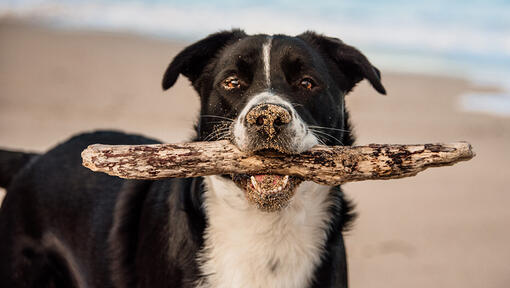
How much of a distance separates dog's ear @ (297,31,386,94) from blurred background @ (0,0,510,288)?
3.51 ft

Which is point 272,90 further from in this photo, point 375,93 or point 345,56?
point 375,93

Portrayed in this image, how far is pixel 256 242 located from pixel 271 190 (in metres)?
0.43

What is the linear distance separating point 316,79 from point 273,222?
2.45 feet

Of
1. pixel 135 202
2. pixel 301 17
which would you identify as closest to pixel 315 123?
pixel 135 202

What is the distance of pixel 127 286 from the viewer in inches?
125

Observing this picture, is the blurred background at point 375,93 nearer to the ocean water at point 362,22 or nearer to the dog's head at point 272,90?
the ocean water at point 362,22

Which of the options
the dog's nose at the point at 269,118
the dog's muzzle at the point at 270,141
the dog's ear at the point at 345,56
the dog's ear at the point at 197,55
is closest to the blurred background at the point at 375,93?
the dog's ear at the point at 197,55

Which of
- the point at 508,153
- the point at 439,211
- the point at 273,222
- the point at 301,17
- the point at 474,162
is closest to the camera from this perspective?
the point at 273,222

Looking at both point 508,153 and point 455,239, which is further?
point 508,153

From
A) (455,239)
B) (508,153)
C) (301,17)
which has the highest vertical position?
(301,17)

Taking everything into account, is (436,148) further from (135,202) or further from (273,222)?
(135,202)

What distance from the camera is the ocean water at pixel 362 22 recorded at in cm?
1684

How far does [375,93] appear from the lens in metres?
12.7

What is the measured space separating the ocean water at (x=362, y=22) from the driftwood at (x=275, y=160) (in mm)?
12474
